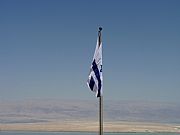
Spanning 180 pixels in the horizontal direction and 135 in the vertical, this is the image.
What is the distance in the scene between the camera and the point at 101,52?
12008 millimetres

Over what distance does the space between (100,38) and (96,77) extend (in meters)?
1.01

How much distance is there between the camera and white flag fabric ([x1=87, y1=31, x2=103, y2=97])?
473 inches

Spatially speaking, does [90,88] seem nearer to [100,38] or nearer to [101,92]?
[101,92]

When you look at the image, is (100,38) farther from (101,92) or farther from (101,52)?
(101,92)

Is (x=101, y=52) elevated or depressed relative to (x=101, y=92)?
elevated

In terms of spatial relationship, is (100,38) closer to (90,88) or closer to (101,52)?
(101,52)

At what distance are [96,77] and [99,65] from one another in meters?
0.37

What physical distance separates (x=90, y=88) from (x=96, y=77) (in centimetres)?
35

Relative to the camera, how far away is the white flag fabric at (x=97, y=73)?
12.0 m

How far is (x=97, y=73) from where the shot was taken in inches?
482

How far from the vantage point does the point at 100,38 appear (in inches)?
473

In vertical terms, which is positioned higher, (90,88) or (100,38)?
(100,38)

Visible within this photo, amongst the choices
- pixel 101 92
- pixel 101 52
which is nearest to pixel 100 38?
pixel 101 52

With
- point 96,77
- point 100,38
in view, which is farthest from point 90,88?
point 100,38
